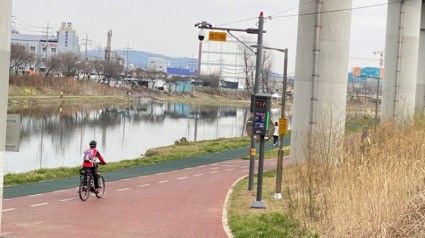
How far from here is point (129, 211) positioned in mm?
17078

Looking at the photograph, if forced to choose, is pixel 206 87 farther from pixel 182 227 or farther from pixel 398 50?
pixel 182 227

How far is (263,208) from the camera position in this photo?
17375 mm

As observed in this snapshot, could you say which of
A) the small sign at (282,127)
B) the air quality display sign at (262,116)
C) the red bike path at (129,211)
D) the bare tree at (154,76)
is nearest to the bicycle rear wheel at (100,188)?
the red bike path at (129,211)

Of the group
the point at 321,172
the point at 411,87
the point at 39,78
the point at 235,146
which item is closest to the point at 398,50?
the point at 411,87

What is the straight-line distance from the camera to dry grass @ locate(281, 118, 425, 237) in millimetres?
10789

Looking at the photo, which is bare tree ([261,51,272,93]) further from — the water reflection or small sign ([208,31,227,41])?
small sign ([208,31,227,41])

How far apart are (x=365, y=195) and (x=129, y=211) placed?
747 centimetres

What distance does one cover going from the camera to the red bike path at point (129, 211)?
14.1 meters

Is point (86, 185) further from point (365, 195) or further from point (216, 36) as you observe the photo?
point (365, 195)

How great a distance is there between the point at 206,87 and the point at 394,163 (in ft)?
505

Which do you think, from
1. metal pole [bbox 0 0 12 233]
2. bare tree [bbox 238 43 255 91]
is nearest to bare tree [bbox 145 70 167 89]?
bare tree [bbox 238 43 255 91]

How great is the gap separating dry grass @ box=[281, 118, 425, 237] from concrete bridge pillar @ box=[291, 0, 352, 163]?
10.9 metres

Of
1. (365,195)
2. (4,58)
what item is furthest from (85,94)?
(4,58)

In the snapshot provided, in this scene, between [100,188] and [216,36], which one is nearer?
[100,188]
